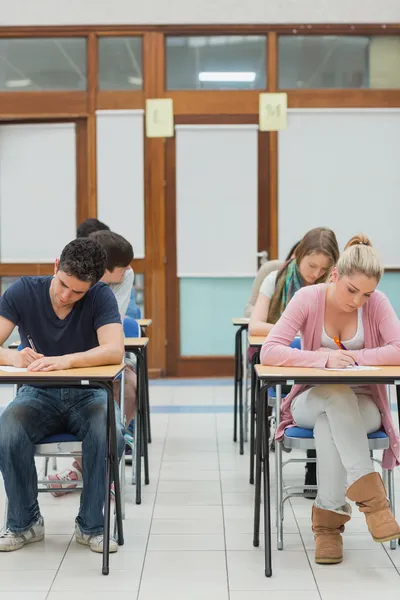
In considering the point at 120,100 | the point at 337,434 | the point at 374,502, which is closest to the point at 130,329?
the point at 337,434

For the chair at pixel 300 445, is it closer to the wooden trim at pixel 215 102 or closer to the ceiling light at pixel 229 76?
the wooden trim at pixel 215 102

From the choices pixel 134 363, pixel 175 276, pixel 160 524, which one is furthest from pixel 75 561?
pixel 175 276

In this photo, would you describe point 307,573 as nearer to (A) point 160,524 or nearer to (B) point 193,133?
(A) point 160,524

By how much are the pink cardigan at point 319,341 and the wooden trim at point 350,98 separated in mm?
4379

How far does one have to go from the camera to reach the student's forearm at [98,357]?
302cm

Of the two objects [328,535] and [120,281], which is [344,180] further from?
[328,535]

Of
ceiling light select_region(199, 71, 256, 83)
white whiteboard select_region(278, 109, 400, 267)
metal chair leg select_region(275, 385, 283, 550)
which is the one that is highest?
ceiling light select_region(199, 71, 256, 83)

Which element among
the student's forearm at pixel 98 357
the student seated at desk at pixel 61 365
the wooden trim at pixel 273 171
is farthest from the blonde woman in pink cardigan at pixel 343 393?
the wooden trim at pixel 273 171

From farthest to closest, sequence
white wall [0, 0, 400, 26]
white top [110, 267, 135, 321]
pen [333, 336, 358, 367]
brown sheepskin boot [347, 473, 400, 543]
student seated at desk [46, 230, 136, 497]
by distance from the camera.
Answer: white wall [0, 0, 400, 26] < white top [110, 267, 135, 321] < student seated at desk [46, 230, 136, 497] < pen [333, 336, 358, 367] < brown sheepskin boot [347, 473, 400, 543]

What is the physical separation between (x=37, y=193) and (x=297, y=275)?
12.2ft

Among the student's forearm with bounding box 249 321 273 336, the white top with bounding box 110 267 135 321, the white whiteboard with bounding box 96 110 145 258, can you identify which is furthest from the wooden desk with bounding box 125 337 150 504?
the white whiteboard with bounding box 96 110 145 258

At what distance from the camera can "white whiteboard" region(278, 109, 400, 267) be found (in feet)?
24.0

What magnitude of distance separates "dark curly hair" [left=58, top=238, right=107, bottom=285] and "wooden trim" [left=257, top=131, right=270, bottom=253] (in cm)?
434

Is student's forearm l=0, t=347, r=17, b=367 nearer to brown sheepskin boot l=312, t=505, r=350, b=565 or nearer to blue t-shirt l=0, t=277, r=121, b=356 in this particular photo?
blue t-shirt l=0, t=277, r=121, b=356
